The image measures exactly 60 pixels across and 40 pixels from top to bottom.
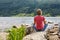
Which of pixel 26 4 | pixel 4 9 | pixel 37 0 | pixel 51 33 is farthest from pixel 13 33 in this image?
pixel 37 0

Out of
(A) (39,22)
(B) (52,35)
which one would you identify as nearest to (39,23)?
(A) (39,22)

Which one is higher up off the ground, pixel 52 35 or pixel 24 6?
pixel 52 35

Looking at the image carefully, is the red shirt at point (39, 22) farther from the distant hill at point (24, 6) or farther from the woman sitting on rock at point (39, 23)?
the distant hill at point (24, 6)

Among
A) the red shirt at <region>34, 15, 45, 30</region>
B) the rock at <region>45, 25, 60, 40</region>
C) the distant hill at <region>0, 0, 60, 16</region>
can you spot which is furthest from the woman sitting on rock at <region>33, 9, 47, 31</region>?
the distant hill at <region>0, 0, 60, 16</region>

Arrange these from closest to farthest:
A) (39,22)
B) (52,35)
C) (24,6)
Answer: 1. (52,35)
2. (39,22)
3. (24,6)

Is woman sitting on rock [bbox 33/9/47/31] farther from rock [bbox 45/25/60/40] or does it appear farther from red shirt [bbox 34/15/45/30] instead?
rock [bbox 45/25/60/40]

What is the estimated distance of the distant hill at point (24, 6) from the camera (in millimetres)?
99850

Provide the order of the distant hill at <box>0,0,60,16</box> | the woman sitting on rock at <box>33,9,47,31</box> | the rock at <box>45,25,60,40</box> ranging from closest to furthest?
1. the rock at <box>45,25,60,40</box>
2. the woman sitting on rock at <box>33,9,47,31</box>
3. the distant hill at <box>0,0,60,16</box>

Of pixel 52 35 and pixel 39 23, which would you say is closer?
pixel 52 35

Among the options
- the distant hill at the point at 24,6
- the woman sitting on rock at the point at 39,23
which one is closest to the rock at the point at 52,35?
the woman sitting on rock at the point at 39,23

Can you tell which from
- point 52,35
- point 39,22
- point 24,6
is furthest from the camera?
point 24,6

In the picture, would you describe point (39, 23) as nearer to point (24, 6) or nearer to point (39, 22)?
point (39, 22)

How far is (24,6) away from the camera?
116m

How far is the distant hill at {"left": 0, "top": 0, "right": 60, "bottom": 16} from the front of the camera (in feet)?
328
